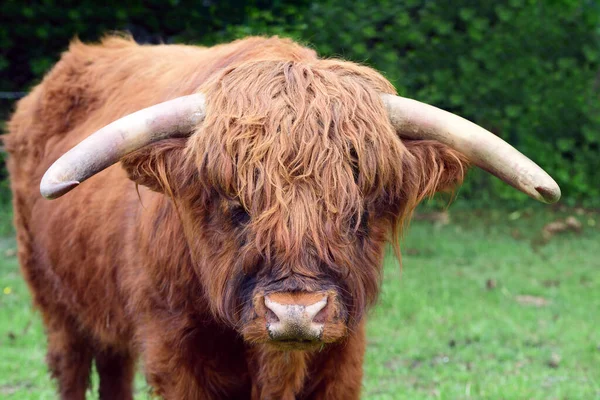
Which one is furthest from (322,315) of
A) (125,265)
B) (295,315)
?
(125,265)

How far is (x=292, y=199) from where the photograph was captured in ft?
9.88

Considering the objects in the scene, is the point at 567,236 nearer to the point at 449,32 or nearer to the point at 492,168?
the point at 449,32

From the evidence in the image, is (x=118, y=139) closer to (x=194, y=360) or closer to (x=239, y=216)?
(x=239, y=216)

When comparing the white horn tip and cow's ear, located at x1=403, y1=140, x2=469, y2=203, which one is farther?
cow's ear, located at x1=403, y1=140, x2=469, y2=203

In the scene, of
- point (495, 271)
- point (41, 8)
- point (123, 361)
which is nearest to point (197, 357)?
point (123, 361)

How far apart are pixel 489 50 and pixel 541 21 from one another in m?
0.68

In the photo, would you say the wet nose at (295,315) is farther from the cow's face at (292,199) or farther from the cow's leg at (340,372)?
the cow's leg at (340,372)

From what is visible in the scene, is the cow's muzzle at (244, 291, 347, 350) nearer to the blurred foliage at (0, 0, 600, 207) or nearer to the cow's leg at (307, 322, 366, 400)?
the cow's leg at (307, 322, 366, 400)

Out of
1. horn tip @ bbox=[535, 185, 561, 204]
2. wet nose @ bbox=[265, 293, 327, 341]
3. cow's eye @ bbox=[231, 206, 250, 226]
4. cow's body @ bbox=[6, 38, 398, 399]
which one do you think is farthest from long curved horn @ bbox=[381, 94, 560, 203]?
wet nose @ bbox=[265, 293, 327, 341]

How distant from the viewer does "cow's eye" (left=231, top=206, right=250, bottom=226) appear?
3104mm

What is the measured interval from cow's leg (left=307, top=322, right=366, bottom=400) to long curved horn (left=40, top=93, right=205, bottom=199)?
99cm

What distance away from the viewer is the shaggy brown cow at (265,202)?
9.78 ft

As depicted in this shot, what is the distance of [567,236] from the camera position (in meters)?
9.95

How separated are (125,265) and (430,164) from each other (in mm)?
1321
